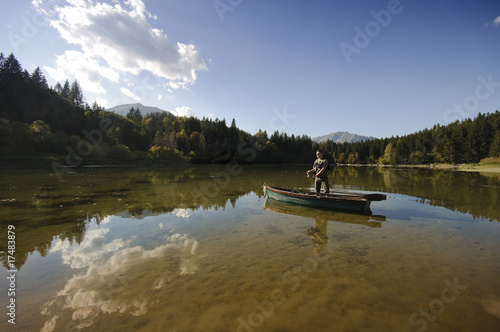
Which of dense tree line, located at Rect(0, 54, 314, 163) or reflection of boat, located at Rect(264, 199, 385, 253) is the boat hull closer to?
reflection of boat, located at Rect(264, 199, 385, 253)

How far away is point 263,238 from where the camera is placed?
8.94 m

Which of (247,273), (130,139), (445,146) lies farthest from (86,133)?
(445,146)

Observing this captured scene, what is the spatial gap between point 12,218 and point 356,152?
592 feet

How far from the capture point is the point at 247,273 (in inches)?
238

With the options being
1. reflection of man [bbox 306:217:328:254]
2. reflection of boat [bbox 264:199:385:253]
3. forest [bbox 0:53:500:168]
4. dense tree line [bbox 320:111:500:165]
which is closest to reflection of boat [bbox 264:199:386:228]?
reflection of boat [bbox 264:199:385:253]

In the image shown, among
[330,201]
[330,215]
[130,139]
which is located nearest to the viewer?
[330,215]

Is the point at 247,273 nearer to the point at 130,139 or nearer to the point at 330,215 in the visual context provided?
the point at 330,215

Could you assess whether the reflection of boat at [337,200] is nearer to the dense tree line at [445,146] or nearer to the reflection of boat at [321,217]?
the reflection of boat at [321,217]

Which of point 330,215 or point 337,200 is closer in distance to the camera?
point 330,215

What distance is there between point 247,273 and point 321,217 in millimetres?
7440

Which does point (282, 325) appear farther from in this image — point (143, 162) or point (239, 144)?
point (239, 144)

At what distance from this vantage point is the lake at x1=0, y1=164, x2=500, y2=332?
169 inches

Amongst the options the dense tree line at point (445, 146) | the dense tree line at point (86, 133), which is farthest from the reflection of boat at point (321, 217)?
the dense tree line at point (445, 146)

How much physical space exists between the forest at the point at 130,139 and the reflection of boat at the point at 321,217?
65.3m
